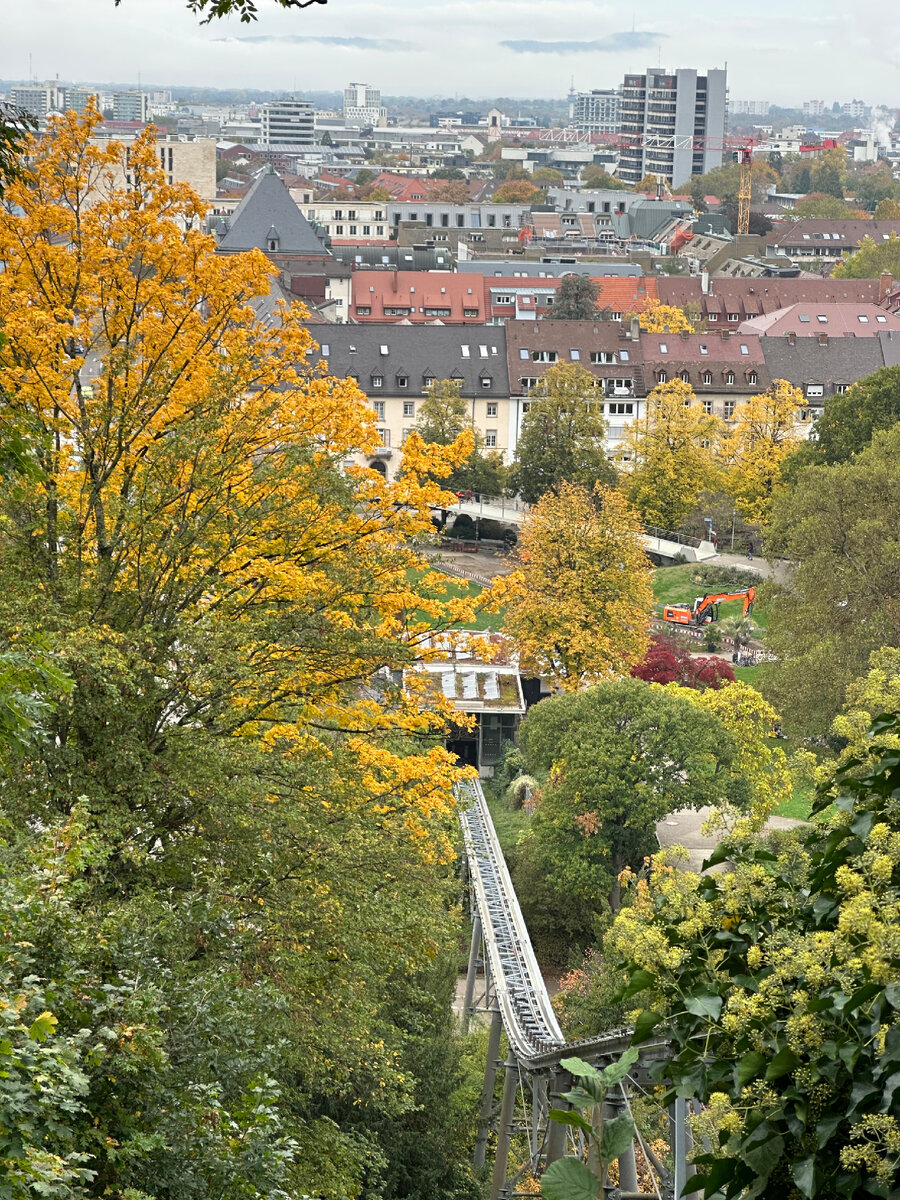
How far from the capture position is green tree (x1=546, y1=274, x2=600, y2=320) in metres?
105

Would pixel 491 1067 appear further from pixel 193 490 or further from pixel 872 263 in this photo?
pixel 872 263

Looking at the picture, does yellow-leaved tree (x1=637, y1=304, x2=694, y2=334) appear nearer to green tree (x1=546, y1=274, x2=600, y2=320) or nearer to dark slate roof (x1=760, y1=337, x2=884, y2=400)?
Answer: green tree (x1=546, y1=274, x2=600, y2=320)

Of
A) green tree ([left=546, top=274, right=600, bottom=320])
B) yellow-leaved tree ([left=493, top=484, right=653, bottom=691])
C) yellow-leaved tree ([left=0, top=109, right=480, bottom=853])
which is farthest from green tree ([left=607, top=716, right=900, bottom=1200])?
green tree ([left=546, top=274, right=600, bottom=320])

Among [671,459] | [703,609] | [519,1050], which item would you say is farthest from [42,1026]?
[671,459]

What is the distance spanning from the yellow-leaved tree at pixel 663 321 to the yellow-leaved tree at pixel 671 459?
22.3 metres

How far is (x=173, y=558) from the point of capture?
56.9 ft

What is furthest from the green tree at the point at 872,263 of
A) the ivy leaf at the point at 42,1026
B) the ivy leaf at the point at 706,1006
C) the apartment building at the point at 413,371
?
the ivy leaf at the point at 42,1026

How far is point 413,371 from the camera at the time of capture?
88875 mm

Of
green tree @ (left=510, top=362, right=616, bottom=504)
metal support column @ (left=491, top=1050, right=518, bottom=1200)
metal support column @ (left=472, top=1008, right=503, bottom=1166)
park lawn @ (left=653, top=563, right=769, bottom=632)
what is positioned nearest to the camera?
metal support column @ (left=491, top=1050, right=518, bottom=1200)

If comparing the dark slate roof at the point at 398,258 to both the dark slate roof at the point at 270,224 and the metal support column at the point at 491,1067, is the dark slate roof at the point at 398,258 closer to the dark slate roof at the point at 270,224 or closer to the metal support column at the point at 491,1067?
the dark slate roof at the point at 270,224

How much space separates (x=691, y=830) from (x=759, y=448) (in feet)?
115

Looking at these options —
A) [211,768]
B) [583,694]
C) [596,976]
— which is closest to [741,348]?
[583,694]

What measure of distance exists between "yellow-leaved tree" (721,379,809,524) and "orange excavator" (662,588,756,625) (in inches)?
316

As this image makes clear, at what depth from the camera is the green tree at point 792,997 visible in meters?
7.56
